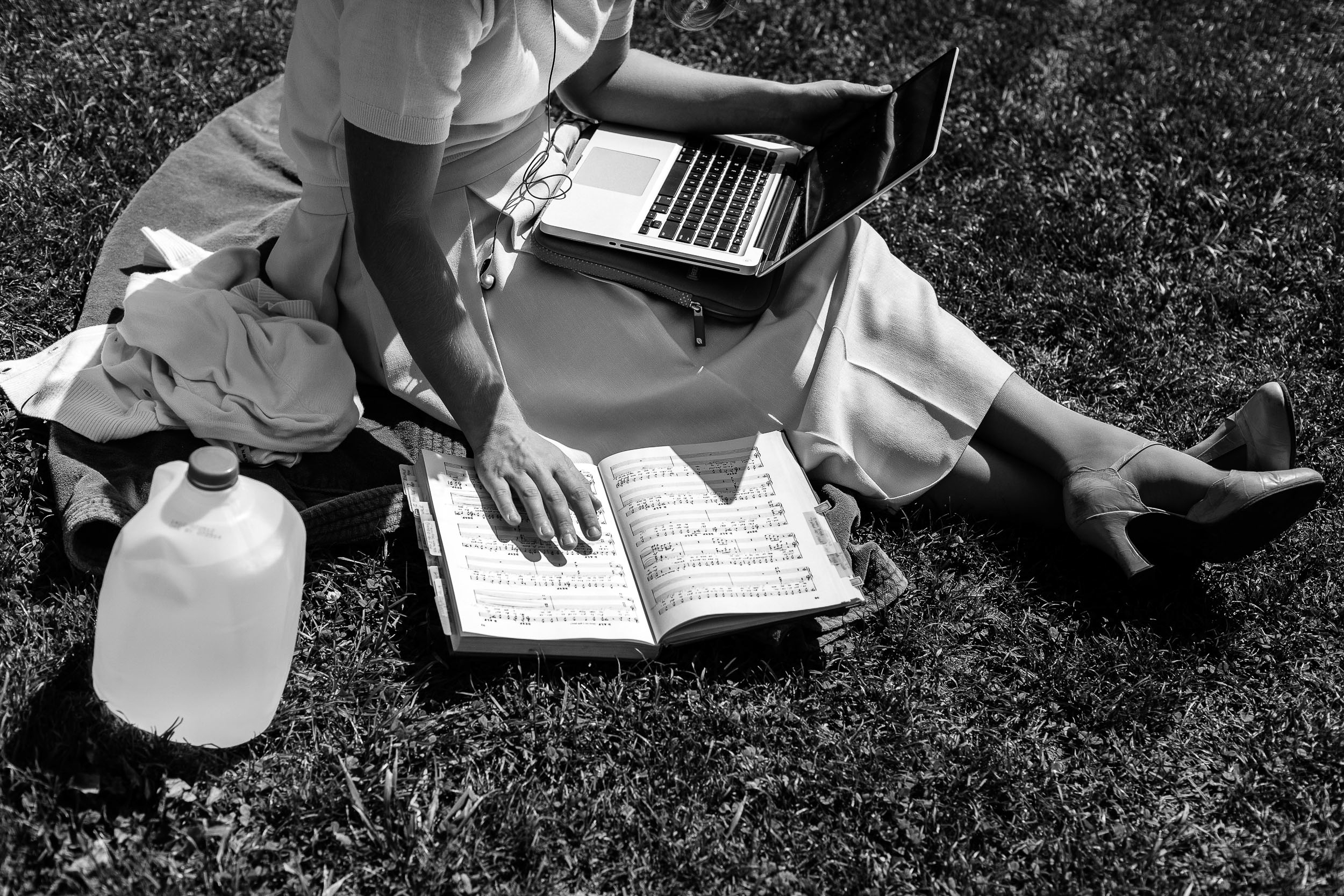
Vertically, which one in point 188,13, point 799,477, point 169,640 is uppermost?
point 799,477

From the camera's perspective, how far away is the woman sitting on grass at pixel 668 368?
2.53 meters

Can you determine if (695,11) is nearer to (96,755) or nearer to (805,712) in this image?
(805,712)

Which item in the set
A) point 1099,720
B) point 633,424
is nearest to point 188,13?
point 633,424

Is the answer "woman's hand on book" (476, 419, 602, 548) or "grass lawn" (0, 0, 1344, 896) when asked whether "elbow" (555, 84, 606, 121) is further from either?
"grass lawn" (0, 0, 1344, 896)

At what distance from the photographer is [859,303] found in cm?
288

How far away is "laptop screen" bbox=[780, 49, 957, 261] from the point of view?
8.69 ft

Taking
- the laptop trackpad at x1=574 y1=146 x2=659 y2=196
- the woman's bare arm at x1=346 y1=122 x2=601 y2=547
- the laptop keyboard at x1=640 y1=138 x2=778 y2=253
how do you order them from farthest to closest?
the laptop trackpad at x1=574 y1=146 x2=659 y2=196 < the laptop keyboard at x1=640 y1=138 x2=778 y2=253 < the woman's bare arm at x1=346 y1=122 x2=601 y2=547

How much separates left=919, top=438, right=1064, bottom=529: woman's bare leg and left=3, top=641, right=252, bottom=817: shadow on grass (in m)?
1.80

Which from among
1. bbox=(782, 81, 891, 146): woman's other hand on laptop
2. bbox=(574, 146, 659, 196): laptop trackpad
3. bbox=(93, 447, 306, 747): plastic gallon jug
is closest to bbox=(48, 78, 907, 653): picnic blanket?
bbox=(93, 447, 306, 747): plastic gallon jug

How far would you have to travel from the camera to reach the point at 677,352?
275 cm

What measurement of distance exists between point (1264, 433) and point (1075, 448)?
1.43ft

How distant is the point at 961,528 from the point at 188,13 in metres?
3.56

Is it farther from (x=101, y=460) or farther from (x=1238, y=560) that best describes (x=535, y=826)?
(x=1238, y=560)

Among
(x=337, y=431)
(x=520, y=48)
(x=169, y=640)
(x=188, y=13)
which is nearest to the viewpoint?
(x=169, y=640)
